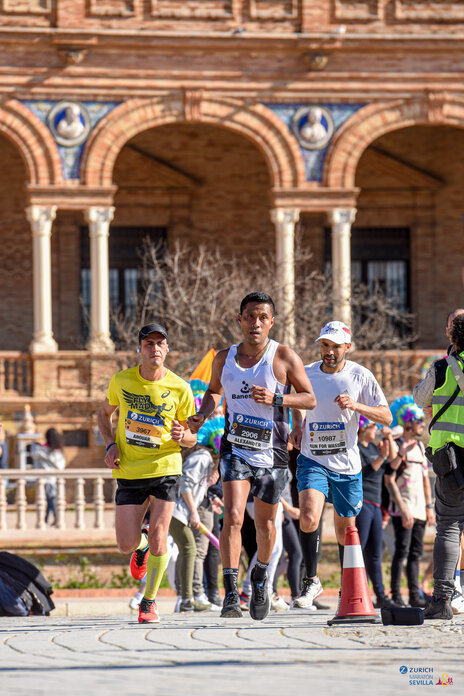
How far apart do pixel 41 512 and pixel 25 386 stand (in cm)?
802

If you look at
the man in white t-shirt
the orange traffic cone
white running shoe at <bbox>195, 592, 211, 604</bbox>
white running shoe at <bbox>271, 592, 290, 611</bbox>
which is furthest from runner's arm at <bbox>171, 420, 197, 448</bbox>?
white running shoe at <bbox>195, 592, 211, 604</bbox>

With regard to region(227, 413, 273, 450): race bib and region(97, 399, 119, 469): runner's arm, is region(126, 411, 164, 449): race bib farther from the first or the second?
region(227, 413, 273, 450): race bib

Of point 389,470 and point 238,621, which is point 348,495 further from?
point 389,470

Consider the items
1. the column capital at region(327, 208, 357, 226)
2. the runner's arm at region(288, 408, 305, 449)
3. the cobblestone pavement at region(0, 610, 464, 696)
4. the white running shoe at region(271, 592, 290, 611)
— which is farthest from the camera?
the column capital at region(327, 208, 357, 226)

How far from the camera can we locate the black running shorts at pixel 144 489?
896 cm

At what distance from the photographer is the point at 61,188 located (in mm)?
23969

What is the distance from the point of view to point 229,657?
694 centimetres

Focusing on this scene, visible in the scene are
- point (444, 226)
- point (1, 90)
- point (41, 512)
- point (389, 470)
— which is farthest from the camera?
point (444, 226)

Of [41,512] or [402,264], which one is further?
[402,264]

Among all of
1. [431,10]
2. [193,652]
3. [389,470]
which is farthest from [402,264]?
[193,652]

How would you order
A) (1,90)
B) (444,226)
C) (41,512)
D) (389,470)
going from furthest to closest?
1. (444,226)
2. (1,90)
3. (41,512)
4. (389,470)

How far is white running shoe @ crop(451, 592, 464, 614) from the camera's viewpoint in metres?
9.26

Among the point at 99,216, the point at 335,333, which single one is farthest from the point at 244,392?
the point at 99,216

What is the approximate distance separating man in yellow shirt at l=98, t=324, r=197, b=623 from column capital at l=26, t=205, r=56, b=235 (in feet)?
50.0
